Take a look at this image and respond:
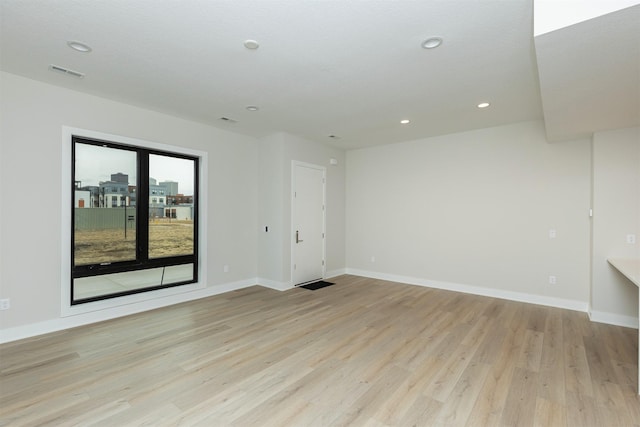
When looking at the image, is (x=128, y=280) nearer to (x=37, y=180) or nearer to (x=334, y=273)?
(x=37, y=180)

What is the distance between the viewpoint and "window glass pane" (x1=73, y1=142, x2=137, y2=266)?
3.70 m

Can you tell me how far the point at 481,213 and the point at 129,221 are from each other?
17.9ft

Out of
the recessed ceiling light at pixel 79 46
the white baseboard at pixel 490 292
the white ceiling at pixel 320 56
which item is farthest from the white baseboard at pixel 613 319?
the recessed ceiling light at pixel 79 46

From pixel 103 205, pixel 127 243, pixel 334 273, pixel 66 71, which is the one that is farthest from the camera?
pixel 334 273

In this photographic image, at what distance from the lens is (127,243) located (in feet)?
13.5

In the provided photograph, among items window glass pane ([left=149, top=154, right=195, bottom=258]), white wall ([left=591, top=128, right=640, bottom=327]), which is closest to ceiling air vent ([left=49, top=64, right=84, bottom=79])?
window glass pane ([left=149, top=154, right=195, bottom=258])

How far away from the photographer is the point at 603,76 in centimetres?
235

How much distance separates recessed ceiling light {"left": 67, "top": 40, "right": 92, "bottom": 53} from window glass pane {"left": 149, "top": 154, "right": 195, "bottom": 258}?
1.80 metres

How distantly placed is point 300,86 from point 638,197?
171 inches

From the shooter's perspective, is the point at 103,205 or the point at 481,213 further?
the point at 481,213

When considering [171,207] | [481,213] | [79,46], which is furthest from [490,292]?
[79,46]

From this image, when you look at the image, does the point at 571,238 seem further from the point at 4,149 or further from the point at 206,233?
the point at 4,149

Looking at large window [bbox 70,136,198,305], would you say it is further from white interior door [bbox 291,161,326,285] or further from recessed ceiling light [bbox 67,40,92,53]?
white interior door [bbox 291,161,326,285]

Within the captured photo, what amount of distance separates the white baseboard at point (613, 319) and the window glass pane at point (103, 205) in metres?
6.21
